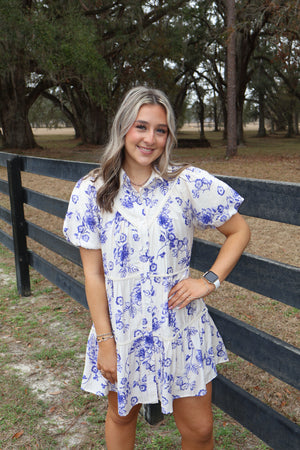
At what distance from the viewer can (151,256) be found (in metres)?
1.91

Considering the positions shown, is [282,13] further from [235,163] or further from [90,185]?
[90,185]

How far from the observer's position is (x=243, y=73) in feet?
85.1

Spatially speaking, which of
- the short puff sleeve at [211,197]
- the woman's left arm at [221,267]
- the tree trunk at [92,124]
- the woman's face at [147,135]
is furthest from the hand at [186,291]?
the tree trunk at [92,124]

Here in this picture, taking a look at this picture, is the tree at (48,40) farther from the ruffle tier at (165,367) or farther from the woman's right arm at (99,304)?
the ruffle tier at (165,367)

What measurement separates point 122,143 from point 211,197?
44cm

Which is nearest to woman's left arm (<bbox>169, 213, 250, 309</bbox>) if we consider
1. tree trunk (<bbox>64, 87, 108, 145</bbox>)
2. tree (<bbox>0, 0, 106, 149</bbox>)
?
tree (<bbox>0, 0, 106, 149</bbox>)

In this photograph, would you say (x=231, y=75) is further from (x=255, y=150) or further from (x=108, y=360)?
(x=108, y=360)

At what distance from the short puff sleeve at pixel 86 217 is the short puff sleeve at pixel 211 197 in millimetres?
401

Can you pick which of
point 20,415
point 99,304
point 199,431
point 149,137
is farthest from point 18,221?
point 199,431

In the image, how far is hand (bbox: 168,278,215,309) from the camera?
75.0 inches

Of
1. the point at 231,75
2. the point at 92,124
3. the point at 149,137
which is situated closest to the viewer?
the point at 149,137

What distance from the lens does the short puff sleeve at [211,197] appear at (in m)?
1.93

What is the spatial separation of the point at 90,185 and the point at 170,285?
54 centimetres

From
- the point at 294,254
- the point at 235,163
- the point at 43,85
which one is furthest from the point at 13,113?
the point at 294,254
